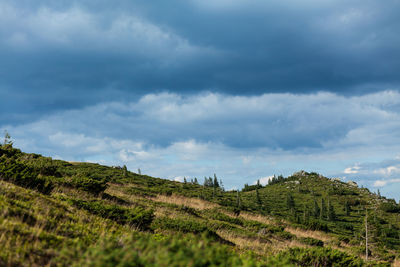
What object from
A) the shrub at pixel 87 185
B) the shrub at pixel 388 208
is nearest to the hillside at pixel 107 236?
the shrub at pixel 87 185

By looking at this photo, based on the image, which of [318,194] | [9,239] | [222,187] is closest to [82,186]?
[9,239]

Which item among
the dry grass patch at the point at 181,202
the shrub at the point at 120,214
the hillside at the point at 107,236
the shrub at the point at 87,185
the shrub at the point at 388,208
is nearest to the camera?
the hillside at the point at 107,236

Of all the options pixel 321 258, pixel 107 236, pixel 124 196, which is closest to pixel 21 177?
pixel 107 236

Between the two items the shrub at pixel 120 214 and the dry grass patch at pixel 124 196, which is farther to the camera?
the dry grass patch at pixel 124 196

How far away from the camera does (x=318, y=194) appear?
89.8 metres

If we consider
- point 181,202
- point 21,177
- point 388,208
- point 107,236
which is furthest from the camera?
point 388,208

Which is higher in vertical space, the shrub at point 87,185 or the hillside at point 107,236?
the shrub at point 87,185

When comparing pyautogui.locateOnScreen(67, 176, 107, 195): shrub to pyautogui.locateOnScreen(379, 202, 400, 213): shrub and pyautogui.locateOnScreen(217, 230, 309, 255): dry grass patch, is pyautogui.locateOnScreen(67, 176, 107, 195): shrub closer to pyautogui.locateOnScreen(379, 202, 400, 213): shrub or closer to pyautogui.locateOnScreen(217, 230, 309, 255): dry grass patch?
pyautogui.locateOnScreen(217, 230, 309, 255): dry grass patch

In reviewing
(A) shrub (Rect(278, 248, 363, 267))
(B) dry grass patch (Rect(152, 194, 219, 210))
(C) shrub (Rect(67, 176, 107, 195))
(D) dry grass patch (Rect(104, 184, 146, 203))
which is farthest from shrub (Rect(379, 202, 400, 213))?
(C) shrub (Rect(67, 176, 107, 195))

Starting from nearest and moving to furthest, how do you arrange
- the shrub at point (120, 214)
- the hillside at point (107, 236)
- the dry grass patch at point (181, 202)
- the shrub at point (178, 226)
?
the hillside at point (107, 236) < the shrub at point (120, 214) < the shrub at point (178, 226) < the dry grass patch at point (181, 202)

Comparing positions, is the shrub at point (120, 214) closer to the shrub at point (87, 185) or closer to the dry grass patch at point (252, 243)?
the dry grass patch at point (252, 243)

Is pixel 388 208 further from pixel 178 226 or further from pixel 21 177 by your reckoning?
pixel 21 177

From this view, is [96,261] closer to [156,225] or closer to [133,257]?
[133,257]

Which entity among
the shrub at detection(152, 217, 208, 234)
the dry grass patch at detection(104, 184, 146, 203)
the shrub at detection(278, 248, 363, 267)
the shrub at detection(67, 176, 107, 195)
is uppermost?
the shrub at detection(67, 176, 107, 195)
